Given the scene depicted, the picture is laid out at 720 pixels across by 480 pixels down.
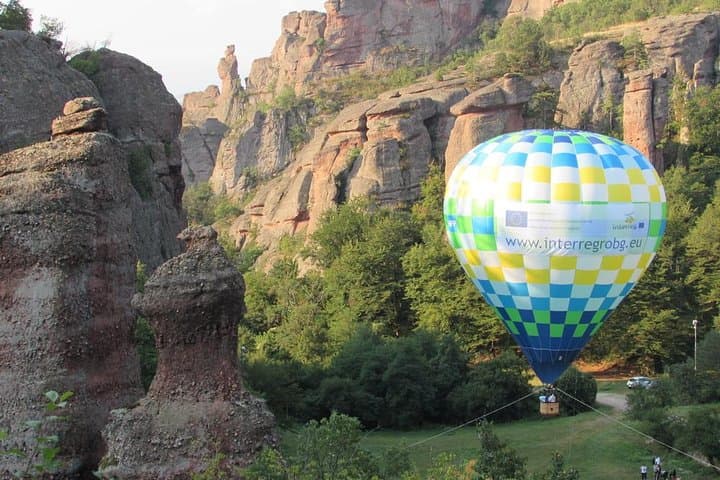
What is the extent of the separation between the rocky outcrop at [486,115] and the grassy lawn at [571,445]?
19.0 meters

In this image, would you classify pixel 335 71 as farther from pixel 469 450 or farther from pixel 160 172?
pixel 469 450

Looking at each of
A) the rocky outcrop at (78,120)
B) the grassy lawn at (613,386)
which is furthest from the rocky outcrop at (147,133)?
the rocky outcrop at (78,120)

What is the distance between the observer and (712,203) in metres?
37.3

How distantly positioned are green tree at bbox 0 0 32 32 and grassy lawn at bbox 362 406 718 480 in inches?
622

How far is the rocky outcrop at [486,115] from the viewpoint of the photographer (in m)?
43.5

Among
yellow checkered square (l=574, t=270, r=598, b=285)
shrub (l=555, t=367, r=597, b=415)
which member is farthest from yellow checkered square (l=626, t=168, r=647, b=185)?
shrub (l=555, t=367, r=597, b=415)

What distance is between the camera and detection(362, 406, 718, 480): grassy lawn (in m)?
20.6

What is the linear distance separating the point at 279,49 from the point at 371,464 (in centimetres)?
→ 7920

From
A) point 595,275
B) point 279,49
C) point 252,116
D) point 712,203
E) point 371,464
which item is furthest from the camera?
point 279,49

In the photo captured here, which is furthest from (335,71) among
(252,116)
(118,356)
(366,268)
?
(118,356)

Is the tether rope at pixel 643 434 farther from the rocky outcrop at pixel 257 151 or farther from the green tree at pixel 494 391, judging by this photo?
the rocky outcrop at pixel 257 151

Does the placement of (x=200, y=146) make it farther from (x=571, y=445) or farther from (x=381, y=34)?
(x=571, y=445)

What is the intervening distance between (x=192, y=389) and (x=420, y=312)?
27239mm

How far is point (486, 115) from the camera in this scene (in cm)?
4394
